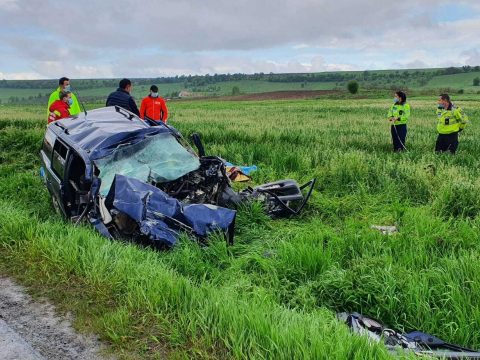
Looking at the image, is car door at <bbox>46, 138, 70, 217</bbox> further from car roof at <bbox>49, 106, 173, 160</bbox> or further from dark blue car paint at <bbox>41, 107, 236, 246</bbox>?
car roof at <bbox>49, 106, 173, 160</bbox>

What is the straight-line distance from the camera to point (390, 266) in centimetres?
429

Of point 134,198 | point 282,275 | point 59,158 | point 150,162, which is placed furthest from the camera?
point 59,158

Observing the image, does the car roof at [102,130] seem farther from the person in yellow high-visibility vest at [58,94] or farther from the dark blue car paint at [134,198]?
A: the person in yellow high-visibility vest at [58,94]

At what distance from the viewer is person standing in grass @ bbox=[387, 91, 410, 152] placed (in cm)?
1212

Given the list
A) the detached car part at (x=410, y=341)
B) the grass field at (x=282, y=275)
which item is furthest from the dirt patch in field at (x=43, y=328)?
the detached car part at (x=410, y=341)

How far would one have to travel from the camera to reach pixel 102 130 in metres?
6.33

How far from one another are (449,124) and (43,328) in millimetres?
10734

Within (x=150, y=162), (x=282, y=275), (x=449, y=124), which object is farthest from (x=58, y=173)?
(x=449, y=124)

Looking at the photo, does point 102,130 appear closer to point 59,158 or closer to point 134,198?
point 59,158

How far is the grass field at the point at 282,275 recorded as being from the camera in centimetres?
303

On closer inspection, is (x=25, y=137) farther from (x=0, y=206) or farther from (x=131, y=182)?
(x=131, y=182)

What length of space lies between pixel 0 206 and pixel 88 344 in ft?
13.8

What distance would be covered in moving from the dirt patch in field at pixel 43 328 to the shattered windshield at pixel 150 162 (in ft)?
5.85

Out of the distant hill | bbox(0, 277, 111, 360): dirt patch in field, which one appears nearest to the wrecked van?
bbox(0, 277, 111, 360): dirt patch in field
